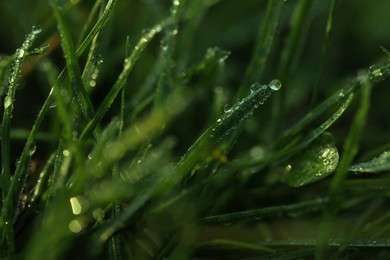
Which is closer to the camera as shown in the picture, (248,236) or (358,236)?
(358,236)

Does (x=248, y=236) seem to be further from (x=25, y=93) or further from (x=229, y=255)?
(x=25, y=93)

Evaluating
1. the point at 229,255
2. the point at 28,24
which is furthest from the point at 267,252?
the point at 28,24

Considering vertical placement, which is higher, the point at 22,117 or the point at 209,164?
the point at 22,117

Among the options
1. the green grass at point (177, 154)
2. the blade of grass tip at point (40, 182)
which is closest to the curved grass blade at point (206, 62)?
the green grass at point (177, 154)

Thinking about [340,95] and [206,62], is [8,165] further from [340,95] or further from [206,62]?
[340,95]

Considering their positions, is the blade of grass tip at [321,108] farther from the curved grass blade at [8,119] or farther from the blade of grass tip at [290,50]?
the curved grass blade at [8,119]

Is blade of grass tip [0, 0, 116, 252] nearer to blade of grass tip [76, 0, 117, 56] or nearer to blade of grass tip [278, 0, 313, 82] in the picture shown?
blade of grass tip [76, 0, 117, 56]

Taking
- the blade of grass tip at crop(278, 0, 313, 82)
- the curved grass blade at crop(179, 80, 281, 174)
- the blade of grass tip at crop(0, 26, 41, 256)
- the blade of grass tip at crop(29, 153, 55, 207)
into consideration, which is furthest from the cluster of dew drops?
the blade of grass tip at crop(278, 0, 313, 82)

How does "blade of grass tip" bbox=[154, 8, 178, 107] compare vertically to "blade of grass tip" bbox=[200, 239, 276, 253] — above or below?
above
